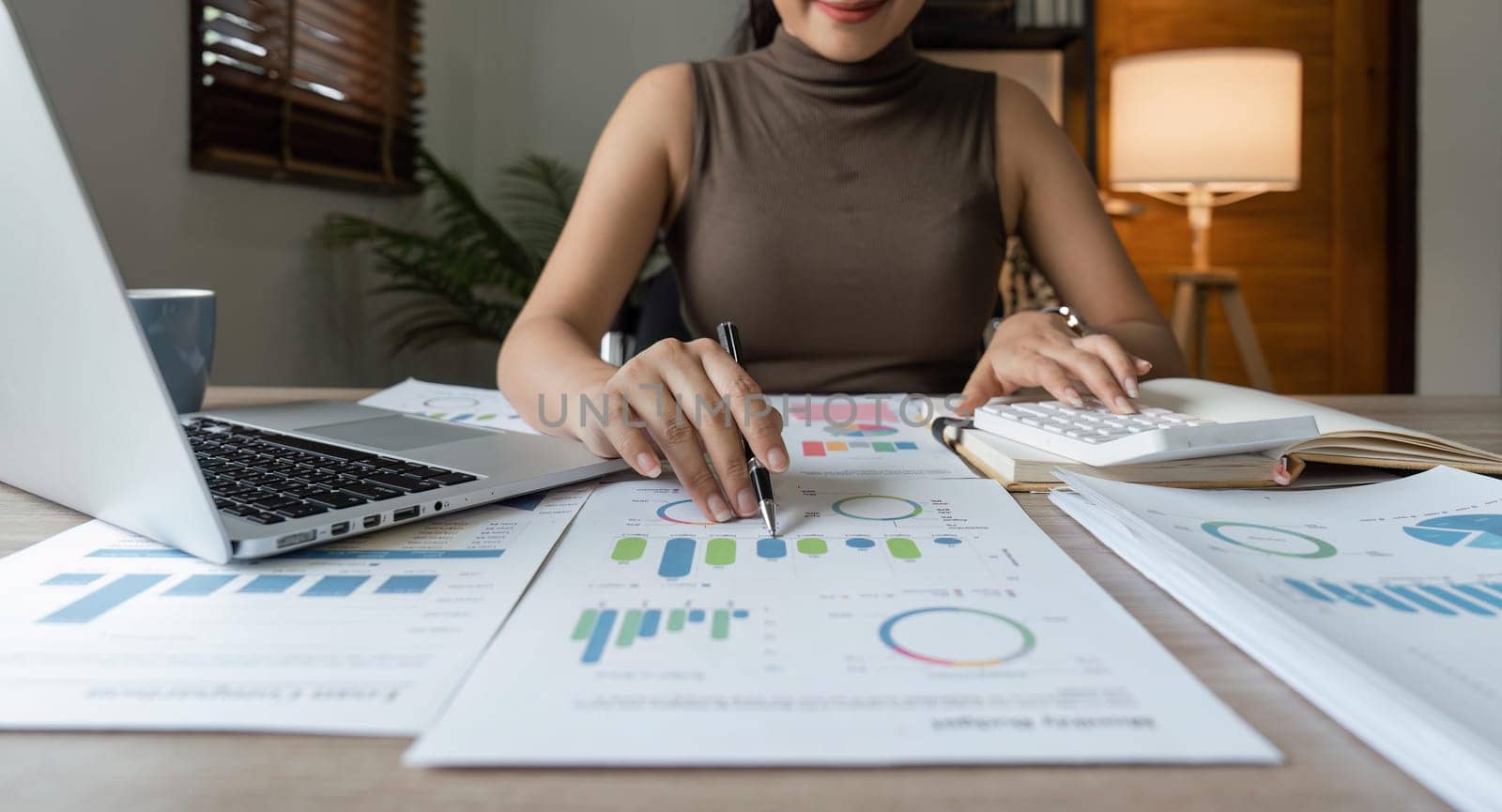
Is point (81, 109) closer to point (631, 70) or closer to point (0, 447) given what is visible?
point (0, 447)

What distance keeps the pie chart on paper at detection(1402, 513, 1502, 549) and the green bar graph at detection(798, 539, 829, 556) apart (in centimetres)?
27

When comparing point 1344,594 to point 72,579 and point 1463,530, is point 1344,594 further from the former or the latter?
point 72,579

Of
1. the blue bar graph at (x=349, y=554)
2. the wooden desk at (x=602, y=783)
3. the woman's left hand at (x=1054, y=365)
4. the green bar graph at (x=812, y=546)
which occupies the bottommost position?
the wooden desk at (x=602, y=783)

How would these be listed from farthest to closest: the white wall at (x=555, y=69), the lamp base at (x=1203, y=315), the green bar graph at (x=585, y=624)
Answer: the white wall at (x=555, y=69)
the lamp base at (x=1203, y=315)
the green bar graph at (x=585, y=624)

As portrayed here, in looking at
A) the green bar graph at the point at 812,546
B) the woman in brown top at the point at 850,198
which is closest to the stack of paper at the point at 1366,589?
the green bar graph at the point at 812,546

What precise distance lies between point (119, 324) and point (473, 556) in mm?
163

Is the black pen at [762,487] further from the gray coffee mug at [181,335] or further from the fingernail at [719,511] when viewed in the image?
the gray coffee mug at [181,335]

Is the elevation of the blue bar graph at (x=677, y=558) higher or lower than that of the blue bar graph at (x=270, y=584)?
higher

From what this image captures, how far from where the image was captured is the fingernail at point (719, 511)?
1.63 ft

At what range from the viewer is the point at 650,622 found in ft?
1.13

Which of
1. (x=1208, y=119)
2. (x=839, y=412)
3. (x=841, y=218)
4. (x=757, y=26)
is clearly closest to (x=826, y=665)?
(x=839, y=412)

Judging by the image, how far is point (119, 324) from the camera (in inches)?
14.0

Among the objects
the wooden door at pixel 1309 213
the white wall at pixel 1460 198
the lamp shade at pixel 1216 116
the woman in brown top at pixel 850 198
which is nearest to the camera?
the woman in brown top at pixel 850 198

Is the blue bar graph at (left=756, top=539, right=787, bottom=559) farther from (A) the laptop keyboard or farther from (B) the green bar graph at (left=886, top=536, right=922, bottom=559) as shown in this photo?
(A) the laptop keyboard
